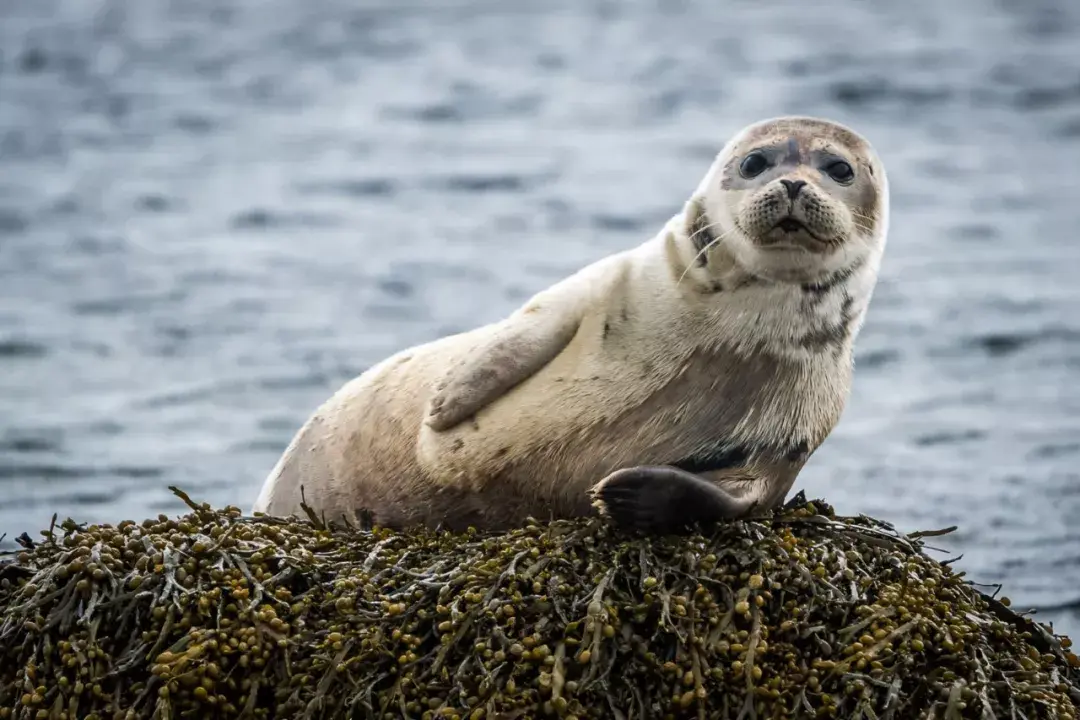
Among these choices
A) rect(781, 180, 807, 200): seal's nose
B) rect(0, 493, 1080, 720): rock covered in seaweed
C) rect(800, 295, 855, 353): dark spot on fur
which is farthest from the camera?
rect(800, 295, 855, 353): dark spot on fur

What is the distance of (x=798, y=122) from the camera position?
6445mm

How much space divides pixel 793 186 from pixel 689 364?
707 mm

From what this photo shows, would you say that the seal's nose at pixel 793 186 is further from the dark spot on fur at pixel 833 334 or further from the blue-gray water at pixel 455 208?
the blue-gray water at pixel 455 208

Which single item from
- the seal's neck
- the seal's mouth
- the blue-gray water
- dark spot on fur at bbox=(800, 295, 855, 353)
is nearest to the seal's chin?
the seal's mouth

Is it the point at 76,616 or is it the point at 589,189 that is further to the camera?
the point at 589,189

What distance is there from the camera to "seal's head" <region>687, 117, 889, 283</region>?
6.04 meters

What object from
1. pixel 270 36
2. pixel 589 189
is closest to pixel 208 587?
pixel 589 189

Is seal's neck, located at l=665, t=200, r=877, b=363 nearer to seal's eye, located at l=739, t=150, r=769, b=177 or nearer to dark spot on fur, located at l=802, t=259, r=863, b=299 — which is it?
dark spot on fur, located at l=802, t=259, r=863, b=299

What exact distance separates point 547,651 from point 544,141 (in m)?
17.5

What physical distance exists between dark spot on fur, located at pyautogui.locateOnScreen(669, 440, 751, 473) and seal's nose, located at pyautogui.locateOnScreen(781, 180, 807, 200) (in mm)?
862

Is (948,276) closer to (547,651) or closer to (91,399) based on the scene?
→ (91,399)


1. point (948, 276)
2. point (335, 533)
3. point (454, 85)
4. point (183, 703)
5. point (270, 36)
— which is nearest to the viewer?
point (183, 703)

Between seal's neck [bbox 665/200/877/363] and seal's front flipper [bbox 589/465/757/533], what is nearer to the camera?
seal's front flipper [bbox 589/465/757/533]

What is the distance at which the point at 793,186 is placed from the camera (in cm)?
602
